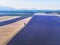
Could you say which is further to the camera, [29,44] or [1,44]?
[1,44]

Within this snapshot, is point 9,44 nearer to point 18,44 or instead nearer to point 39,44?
point 18,44

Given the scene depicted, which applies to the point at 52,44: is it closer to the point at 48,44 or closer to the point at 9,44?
the point at 48,44

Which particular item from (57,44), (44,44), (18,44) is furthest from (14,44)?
(57,44)

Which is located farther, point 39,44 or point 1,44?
point 1,44

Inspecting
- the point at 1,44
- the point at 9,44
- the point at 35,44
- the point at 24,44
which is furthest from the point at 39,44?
the point at 1,44

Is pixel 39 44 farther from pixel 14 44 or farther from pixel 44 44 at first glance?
pixel 14 44

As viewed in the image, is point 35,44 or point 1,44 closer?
point 35,44

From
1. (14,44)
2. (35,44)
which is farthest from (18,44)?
(35,44)
